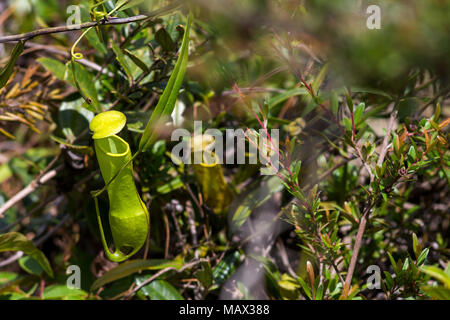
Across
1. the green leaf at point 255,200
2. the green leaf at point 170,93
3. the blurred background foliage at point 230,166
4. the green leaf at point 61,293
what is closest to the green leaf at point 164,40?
the blurred background foliage at point 230,166

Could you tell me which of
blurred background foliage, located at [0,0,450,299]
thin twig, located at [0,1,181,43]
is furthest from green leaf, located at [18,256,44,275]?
thin twig, located at [0,1,181,43]

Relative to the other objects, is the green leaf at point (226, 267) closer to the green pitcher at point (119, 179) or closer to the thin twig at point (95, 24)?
the green pitcher at point (119, 179)

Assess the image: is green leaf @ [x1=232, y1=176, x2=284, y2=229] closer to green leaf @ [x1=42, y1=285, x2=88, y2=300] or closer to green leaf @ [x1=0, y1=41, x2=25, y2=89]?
green leaf @ [x1=42, y1=285, x2=88, y2=300]

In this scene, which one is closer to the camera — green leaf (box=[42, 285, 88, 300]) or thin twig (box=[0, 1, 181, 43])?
thin twig (box=[0, 1, 181, 43])

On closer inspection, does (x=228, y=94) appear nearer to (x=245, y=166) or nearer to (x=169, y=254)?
(x=245, y=166)

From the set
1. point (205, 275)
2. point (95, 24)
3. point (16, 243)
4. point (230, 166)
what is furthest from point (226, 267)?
point (95, 24)

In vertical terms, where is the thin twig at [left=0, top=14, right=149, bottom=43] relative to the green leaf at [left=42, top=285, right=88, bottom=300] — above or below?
above

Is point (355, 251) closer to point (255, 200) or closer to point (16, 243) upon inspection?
point (255, 200)

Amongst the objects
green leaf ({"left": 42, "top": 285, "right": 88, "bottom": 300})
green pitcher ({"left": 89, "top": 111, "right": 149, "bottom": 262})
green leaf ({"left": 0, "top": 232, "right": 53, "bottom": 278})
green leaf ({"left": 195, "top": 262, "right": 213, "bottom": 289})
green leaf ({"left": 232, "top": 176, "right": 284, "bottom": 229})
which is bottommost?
green leaf ({"left": 42, "top": 285, "right": 88, "bottom": 300})
